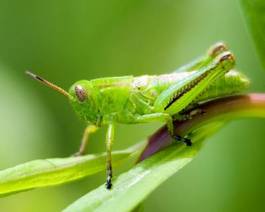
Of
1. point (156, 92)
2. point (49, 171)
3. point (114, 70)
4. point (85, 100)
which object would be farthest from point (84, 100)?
point (114, 70)

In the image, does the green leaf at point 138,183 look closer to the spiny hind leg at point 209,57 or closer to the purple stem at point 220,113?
the purple stem at point 220,113

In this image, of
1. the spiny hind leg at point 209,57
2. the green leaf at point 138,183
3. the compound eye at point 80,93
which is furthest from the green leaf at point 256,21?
the compound eye at point 80,93

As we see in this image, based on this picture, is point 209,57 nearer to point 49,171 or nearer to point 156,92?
point 156,92

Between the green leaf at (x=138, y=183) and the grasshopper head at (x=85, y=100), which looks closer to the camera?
the green leaf at (x=138, y=183)

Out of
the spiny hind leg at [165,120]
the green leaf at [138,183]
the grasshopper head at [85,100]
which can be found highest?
the grasshopper head at [85,100]

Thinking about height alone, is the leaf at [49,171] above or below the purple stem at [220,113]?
below
